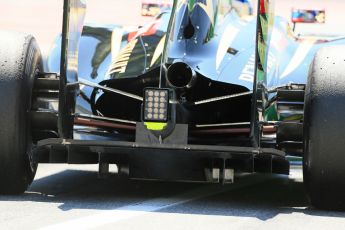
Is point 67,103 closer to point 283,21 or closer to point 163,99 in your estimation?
point 163,99

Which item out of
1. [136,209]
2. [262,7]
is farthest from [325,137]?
[136,209]

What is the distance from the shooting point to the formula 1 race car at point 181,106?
19.9 feet

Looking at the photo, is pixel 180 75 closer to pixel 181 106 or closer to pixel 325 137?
pixel 181 106

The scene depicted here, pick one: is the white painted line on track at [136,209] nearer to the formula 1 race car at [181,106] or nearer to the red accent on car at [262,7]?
the formula 1 race car at [181,106]

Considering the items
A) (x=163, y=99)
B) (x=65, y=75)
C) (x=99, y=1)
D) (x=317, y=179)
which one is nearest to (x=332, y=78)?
(x=317, y=179)

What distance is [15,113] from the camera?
20.6ft

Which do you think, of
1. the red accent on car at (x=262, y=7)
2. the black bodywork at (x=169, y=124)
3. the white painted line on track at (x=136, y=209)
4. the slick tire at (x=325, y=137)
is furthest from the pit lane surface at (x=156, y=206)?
the red accent on car at (x=262, y=7)

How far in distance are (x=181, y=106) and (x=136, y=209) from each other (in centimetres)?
91

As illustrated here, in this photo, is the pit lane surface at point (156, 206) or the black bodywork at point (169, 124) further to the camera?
the black bodywork at point (169, 124)

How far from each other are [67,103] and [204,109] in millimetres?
1102

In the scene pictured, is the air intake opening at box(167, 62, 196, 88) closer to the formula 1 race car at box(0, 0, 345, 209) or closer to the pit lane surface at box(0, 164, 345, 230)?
the formula 1 race car at box(0, 0, 345, 209)

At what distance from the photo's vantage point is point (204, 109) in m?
6.77

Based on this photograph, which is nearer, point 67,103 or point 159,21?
point 67,103

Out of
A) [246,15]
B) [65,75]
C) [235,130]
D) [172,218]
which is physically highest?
[246,15]
